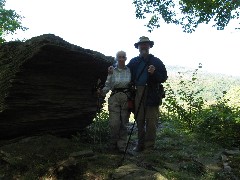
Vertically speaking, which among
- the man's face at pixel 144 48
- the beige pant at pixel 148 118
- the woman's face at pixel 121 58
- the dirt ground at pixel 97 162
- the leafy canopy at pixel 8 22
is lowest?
the dirt ground at pixel 97 162

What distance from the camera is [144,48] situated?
27.5ft

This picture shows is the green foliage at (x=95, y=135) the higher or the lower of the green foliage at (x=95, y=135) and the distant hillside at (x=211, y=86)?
the lower

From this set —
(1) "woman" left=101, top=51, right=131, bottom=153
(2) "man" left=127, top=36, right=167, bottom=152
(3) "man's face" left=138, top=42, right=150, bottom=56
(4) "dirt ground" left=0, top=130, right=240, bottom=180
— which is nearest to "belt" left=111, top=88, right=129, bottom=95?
(1) "woman" left=101, top=51, right=131, bottom=153

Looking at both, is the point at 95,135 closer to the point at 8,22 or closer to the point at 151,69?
the point at 151,69

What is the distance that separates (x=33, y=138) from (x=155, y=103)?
3.33 meters

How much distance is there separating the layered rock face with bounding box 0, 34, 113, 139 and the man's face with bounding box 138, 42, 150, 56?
0.96 meters

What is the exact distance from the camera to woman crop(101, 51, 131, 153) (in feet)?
26.6

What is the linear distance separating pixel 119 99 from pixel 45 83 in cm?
208

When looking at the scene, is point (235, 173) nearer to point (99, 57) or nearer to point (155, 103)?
point (155, 103)

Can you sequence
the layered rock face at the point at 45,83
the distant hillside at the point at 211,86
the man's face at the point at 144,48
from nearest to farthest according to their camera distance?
the layered rock face at the point at 45,83 < the man's face at the point at 144,48 < the distant hillside at the point at 211,86

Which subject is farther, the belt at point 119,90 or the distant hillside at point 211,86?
the distant hillside at point 211,86

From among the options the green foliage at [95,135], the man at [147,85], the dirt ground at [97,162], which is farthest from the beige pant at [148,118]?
the green foliage at [95,135]

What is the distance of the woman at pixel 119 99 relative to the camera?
320 inches

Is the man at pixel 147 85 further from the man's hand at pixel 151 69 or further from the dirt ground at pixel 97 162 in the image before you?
the dirt ground at pixel 97 162
